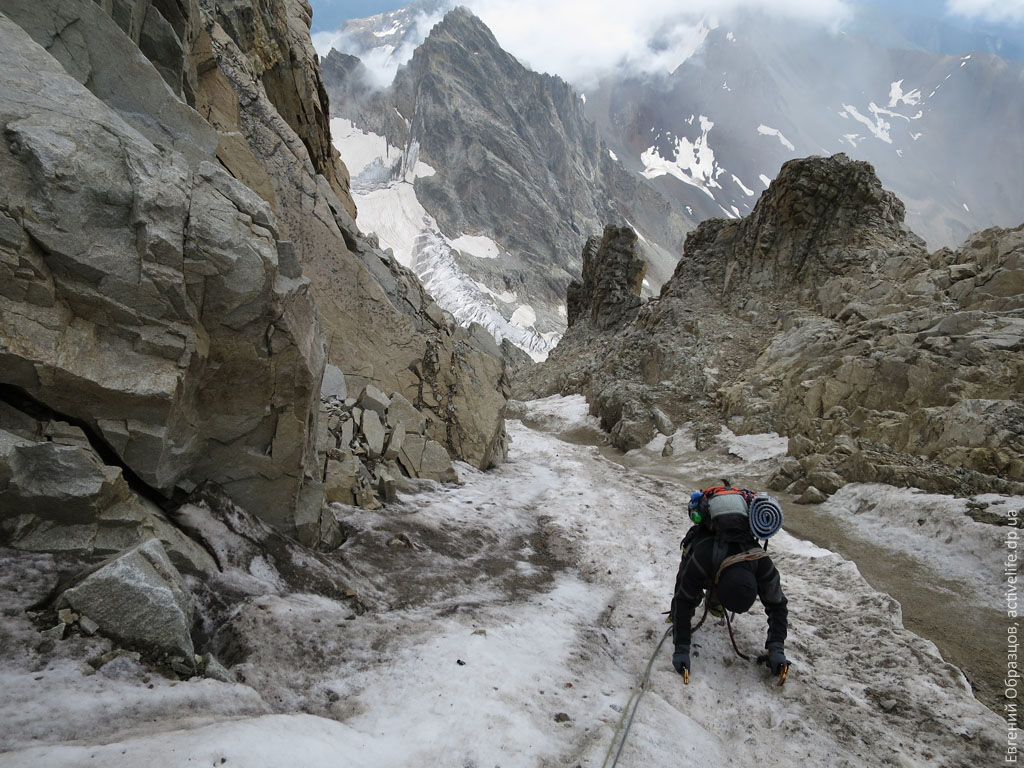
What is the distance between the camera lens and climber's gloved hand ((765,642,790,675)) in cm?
440

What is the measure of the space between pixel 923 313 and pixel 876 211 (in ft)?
42.3

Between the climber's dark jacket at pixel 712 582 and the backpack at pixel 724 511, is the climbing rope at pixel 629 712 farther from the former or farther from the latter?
the backpack at pixel 724 511

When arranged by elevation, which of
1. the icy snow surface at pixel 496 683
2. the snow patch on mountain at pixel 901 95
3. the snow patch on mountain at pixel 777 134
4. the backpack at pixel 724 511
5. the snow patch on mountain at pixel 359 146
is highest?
the snow patch on mountain at pixel 901 95

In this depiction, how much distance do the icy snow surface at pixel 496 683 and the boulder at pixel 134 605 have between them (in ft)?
0.49

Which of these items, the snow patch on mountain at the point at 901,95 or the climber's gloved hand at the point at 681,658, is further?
the snow patch on mountain at the point at 901,95

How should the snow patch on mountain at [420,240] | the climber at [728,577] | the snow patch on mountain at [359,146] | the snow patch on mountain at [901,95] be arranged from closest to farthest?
1. the climber at [728,577]
2. the snow patch on mountain at [420,240]
3. the snow patch on mountain at [359,146]
4. the snow patch on mountain at [901,95]

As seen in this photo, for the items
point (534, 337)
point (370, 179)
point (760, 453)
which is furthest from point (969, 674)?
point (370, 179)

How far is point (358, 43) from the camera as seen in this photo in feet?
643

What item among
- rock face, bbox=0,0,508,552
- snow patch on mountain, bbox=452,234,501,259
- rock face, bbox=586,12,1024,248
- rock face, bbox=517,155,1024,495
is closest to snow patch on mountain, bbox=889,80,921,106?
rock face, bbox=586,12,1024,248

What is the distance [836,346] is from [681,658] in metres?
15.0

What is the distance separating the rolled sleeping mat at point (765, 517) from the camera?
14.6 ft

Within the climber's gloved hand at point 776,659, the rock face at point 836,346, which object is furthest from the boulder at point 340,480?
the rock face at point 836,346

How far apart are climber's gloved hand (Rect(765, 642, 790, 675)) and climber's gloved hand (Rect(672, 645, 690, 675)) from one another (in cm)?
73

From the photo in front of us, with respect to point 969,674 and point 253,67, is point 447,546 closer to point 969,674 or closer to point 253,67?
point 969,674
